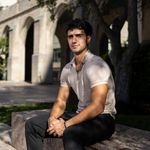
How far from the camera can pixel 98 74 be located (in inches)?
156

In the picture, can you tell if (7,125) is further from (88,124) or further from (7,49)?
(7,49)

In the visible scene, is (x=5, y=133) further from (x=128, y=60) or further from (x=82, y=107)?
(x=128, y=60)

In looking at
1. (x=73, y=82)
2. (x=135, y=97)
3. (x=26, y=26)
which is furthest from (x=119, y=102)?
(x=26, y=26)

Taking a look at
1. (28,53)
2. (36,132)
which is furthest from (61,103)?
(28,53)

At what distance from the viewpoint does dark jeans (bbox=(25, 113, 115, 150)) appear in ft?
11.9

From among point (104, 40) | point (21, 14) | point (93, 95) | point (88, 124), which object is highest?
point (21, 14)

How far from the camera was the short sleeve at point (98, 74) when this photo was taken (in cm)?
395

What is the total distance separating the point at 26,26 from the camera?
118 feet

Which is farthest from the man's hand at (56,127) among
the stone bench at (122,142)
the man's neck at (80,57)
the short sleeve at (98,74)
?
the man's neck at (80,57)

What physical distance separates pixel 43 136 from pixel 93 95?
70 centimetres

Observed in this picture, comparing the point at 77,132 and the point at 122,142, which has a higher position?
the point at 77,132

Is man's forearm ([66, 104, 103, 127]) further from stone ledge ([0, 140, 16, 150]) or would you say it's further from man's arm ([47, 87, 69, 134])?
stone ledge ([0, 140, 16, 150])

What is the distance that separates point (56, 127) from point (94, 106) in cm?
42

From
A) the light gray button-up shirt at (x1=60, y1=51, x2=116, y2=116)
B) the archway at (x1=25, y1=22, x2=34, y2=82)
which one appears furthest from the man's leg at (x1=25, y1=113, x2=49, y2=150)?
the archway at (x1=25, y1=22, x2=34, y2=82)
